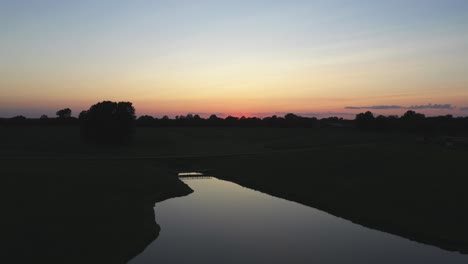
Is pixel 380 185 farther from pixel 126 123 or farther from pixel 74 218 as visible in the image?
pixel 126 123

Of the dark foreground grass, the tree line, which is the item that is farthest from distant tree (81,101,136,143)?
the dark foreground grass

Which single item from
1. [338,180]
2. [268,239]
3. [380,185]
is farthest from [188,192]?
[380,185]

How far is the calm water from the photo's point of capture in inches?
1008

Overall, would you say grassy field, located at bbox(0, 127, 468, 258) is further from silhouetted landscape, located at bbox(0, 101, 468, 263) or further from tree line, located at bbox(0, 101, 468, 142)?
tree line, located at bbox(0, 101, 468, 142)

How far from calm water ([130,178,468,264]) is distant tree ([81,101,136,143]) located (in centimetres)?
5732

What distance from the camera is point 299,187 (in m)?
49.9

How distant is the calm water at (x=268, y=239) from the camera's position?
1008 inches

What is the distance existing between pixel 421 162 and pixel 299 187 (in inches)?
712

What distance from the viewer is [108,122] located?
9494 centimetres

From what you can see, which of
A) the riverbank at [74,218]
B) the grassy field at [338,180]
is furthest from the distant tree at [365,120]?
the riverbank at [74,218]

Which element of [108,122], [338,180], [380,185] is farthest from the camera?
[108,122]

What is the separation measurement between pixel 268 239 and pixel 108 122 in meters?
74.7

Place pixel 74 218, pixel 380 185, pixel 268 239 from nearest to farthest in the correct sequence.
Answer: pixel 74 218 < pixel 268 239 < pixel 380 185

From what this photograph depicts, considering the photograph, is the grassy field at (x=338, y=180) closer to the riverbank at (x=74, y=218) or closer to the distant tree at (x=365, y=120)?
→ the riverbank at (x=74, y=218)
